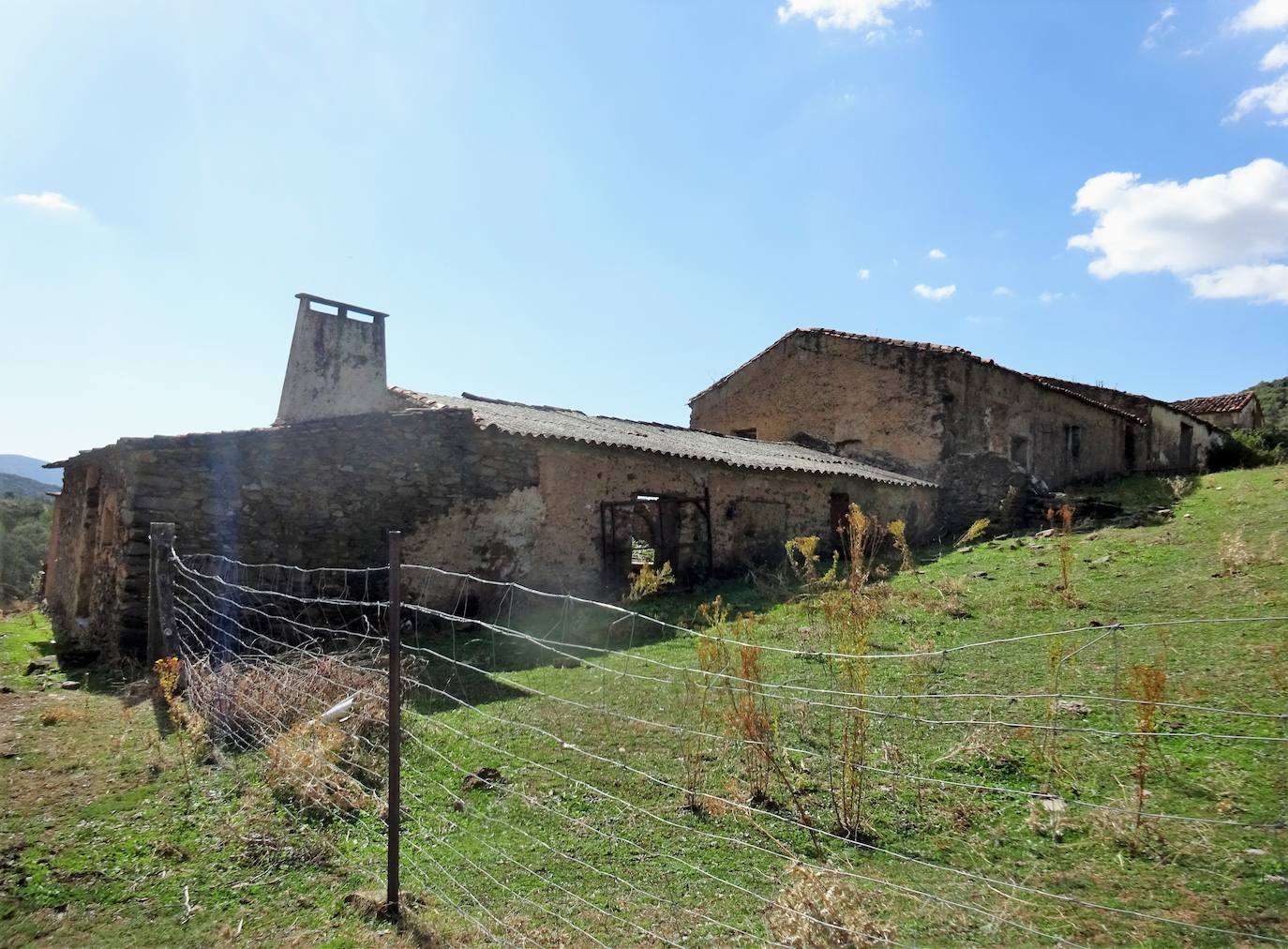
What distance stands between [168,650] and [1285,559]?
12.7 meters

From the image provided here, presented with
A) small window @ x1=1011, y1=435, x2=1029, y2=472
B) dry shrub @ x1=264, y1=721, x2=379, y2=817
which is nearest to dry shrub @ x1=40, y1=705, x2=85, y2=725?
dry shrub @ x1=264, y1=721, x2=379, y2=817

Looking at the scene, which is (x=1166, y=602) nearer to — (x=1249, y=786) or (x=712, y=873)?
(x=1249, y=786)

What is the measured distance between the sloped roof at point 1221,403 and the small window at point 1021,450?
16379mm

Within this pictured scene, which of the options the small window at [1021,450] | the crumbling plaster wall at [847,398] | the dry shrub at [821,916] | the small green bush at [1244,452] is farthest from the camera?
the small green bush at [1244,452]

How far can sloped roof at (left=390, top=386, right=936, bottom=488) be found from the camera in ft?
41.4

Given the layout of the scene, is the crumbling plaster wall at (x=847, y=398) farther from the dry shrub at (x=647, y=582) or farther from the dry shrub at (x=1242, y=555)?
the dry shrub at (x=647, y=582)

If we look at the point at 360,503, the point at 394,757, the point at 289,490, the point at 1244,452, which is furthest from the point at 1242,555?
the point at 1244,452

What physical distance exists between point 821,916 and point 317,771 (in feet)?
11.1

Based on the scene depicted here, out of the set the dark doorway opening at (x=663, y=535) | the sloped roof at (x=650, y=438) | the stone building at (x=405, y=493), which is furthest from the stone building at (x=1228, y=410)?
the dark doorway opening at (x=663, y=535)

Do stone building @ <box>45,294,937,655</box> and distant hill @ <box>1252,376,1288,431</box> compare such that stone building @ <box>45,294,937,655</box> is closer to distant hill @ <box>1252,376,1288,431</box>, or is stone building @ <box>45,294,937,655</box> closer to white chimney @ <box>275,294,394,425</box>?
white chimney @ <box>275,294,394,425</box>

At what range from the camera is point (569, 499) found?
12359 mm

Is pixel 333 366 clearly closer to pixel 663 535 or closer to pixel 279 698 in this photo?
pixel 663 535

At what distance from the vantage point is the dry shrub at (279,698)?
5.76 m

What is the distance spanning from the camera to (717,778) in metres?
4.86
